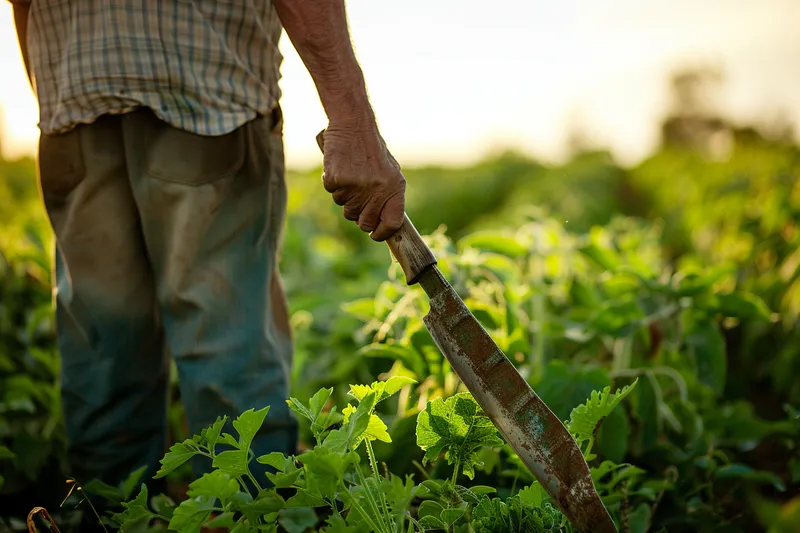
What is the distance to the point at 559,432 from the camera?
146 centimetres

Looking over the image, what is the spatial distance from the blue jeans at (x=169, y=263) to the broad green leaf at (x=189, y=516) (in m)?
0.56

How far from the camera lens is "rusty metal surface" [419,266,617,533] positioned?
4.72 feet

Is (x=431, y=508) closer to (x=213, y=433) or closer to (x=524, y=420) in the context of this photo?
(x=524, y=420)

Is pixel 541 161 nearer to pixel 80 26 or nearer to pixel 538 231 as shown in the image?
pixel 538 231

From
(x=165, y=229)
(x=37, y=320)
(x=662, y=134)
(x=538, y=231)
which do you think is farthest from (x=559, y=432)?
(x=662, y=134)

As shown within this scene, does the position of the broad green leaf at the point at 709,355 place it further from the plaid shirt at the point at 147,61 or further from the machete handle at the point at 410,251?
the plaid shirt at the point at 147,61

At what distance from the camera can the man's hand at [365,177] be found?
1555 millimetres

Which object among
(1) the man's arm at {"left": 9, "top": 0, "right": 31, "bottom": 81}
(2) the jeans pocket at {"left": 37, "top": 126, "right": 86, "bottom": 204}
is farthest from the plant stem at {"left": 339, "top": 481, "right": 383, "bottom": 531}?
(1) the man's arm at {"left": 9, "top": 0, "right": 31, "bottom": 81}

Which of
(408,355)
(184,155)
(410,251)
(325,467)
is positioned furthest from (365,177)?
(408,355)

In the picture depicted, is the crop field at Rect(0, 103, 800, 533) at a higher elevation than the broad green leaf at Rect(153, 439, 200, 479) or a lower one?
lower

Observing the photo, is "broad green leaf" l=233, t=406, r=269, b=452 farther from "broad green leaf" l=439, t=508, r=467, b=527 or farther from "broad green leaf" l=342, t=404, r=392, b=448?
"broad green leaf" l=439, t=508, r=467, b=527

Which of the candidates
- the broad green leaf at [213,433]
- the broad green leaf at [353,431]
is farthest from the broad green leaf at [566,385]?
the broad green leaf at [213,433]

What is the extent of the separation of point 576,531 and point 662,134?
132 ft

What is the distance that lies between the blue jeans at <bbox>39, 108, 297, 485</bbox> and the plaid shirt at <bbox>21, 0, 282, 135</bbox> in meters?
0.08
